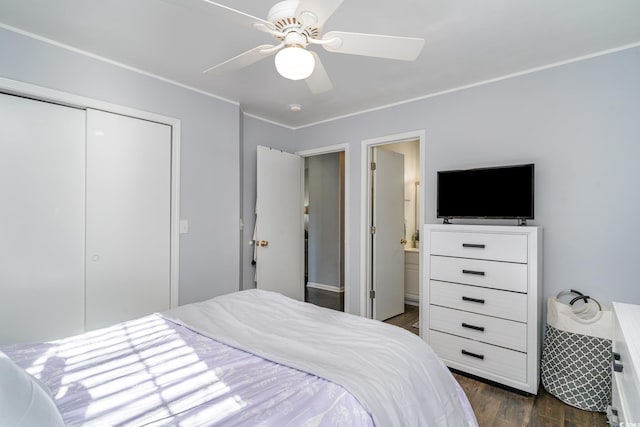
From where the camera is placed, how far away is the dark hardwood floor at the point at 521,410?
6.58 feet

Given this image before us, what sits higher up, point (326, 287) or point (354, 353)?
point (354, 353)

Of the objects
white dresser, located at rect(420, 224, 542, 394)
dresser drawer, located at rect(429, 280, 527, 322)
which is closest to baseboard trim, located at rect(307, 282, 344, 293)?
white dresser, located at rect(420, 224, 542, 394)

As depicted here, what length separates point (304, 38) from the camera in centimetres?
142

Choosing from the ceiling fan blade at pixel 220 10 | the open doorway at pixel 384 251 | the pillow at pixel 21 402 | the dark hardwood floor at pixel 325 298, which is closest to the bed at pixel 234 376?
the pillow at pixel 21 402

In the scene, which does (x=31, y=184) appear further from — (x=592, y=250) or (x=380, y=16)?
(x=592, y=250)

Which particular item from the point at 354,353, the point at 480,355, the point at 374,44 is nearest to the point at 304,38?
the point at 374,44

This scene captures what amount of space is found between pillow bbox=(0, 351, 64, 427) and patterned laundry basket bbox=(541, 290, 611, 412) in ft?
9.08

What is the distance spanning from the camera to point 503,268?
2.38 meters

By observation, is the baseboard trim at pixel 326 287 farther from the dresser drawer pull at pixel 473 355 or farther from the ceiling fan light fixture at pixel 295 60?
the ceiling fan light fixture at pixel 295 60

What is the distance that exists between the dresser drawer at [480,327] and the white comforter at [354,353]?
3.54 feet

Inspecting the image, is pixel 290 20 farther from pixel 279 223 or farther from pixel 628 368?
pixel 279 223

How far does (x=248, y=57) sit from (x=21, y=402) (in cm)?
156

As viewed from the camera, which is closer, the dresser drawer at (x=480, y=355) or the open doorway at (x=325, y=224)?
the dresser drawer at (x=480, y=355)

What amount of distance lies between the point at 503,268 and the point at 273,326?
177cm
